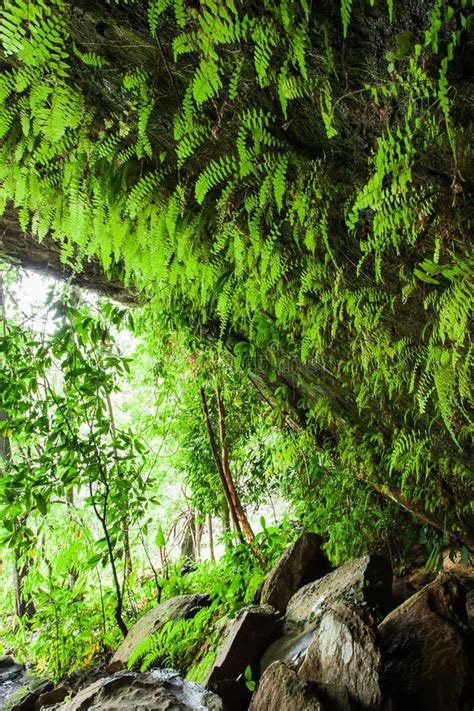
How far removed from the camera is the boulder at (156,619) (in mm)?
4762

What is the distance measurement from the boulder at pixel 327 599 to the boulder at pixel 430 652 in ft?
1.03

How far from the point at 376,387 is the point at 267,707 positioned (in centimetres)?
201

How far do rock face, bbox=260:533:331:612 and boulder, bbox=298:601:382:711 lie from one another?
1285 millimetres

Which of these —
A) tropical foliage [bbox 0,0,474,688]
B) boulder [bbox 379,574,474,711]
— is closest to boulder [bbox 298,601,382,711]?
boulder [bbox 379,574,474,711]

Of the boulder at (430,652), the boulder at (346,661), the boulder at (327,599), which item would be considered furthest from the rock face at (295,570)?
the boulder at (346,661)

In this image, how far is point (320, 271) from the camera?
286cm

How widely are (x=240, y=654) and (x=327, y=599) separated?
0.76 meters

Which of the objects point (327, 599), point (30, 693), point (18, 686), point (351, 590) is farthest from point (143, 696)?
point (18, 686)

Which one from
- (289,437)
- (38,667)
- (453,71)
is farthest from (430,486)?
(38,667)

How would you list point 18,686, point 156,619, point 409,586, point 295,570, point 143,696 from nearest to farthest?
point 143,696
point 409,586
point 295,570
point 156,619
point 18,686

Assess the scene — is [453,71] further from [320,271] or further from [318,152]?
[320,271]

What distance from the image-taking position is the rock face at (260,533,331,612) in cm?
445

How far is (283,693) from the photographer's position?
273 centimetres

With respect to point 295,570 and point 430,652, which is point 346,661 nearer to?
point 430,652
